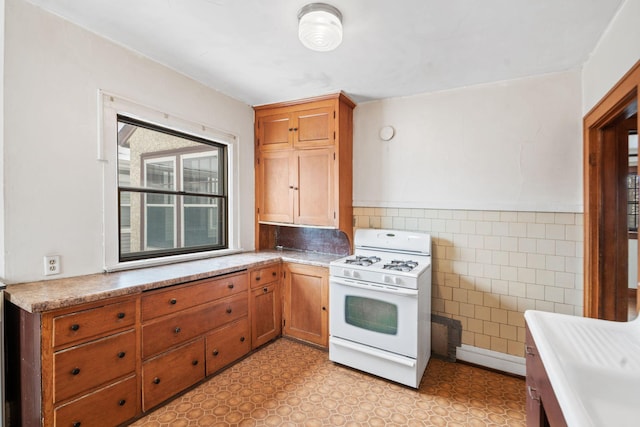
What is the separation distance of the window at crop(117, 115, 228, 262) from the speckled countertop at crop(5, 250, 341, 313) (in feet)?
0.90

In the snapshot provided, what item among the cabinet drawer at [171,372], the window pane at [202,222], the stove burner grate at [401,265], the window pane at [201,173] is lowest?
the cabinet drawer at [171,372]

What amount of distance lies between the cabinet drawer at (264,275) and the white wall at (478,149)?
1.14 metres

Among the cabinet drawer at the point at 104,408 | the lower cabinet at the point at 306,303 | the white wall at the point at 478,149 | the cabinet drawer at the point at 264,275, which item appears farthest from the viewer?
the lower cabinet at the point at 306,303

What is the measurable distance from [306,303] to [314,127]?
5.71ft

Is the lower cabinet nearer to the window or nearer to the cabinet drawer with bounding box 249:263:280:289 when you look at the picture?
the cabinet drawer with bounding box 249:263:280:289

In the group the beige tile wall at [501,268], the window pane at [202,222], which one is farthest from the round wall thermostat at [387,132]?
the window pane at [202,222]

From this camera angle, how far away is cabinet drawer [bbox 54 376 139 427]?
1.55 m

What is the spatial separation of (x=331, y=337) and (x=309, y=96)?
2273 mm

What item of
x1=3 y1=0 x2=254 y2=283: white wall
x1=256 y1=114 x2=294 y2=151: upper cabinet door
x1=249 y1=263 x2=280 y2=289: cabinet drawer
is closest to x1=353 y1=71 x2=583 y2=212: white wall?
x1=256 y1=114 x2=294 y2=151: upper cabinet door

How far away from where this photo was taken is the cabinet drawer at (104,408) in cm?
155

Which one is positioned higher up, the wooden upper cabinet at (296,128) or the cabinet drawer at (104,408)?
the wooden upper cabinet at (296,128)

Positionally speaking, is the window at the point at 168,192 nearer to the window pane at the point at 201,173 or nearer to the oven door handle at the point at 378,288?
the window pane at the point at 201,173

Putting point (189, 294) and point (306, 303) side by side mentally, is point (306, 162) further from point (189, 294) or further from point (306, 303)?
point (189, 294)

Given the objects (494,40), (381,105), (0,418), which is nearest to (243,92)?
(381,105)
